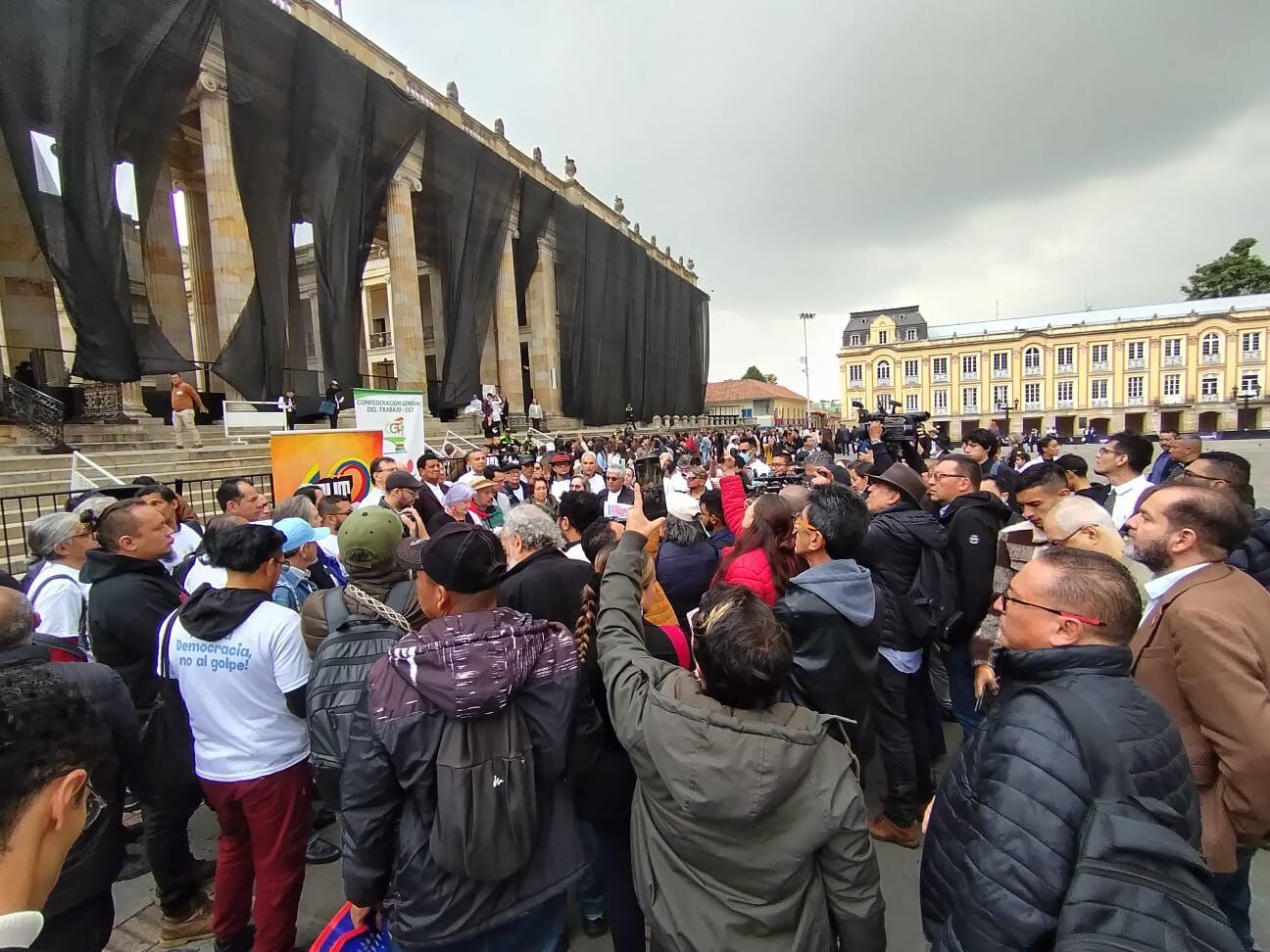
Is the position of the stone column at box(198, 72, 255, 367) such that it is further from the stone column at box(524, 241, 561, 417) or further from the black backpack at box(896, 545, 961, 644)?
the black backpack at box(896, 545, 961, 644)

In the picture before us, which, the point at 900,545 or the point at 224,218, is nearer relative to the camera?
the point at 900,545

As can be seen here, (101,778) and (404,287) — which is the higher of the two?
(404,287)

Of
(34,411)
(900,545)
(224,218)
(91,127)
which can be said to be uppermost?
(224,218)

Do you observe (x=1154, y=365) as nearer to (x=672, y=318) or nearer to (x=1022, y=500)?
(x=672, y=318)

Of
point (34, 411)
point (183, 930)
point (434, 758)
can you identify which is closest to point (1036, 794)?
point (434, 758)

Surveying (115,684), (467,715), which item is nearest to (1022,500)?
(467,715)

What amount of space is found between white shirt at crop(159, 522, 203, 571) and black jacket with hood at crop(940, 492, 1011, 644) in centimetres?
499

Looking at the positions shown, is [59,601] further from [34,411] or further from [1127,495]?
[34,411]

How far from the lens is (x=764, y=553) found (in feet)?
8.41

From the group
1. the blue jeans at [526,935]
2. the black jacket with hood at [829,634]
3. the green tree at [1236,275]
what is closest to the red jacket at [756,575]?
the black jacket with hood at [829,634]

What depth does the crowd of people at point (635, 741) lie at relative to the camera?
3.52 feet

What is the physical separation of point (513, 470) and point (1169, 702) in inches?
271

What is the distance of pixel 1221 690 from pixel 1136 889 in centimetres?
105

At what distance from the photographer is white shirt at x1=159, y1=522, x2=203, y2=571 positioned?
3.92 meters
